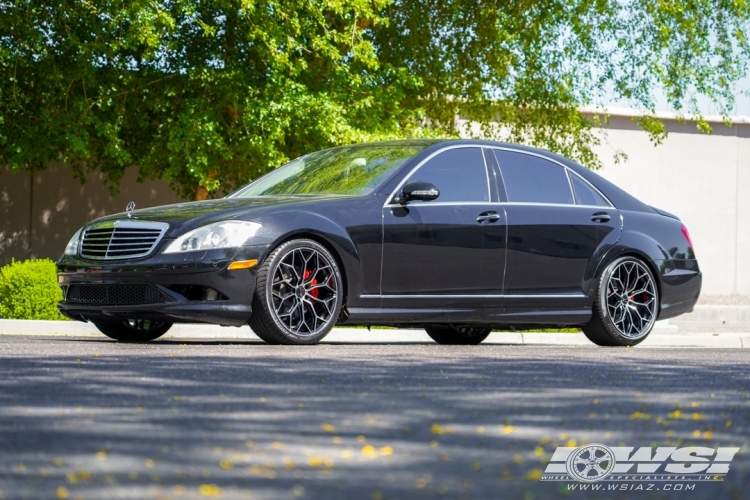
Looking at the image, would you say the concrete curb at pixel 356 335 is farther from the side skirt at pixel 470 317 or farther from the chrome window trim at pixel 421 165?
the chrome window trim at pixel 421 165

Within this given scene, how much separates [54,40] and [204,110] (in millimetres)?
2448

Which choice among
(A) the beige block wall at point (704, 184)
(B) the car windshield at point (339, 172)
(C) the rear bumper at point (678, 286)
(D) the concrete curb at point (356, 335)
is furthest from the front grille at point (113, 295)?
(A) the beige block wall at point (704, 184)

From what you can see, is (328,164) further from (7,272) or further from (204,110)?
(204,110)

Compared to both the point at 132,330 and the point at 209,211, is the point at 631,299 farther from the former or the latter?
the point at 132,330

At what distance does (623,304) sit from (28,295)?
708cm

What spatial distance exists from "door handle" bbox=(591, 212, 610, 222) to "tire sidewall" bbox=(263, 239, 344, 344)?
2493 mm

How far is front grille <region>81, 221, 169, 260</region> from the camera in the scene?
8.59 metres

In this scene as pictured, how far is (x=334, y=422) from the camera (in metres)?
4.45

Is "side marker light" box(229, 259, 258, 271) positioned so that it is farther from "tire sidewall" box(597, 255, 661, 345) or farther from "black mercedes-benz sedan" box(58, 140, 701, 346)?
"tire sidewall" box(597, 255, 661, 345)

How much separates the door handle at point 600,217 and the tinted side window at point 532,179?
22 cm

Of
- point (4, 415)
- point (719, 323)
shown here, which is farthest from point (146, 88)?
point (4, 415)

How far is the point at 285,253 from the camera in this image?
27.8ft

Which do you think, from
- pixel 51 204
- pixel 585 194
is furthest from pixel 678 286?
pixel 51 204

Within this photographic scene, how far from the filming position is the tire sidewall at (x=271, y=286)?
840 centimetres
